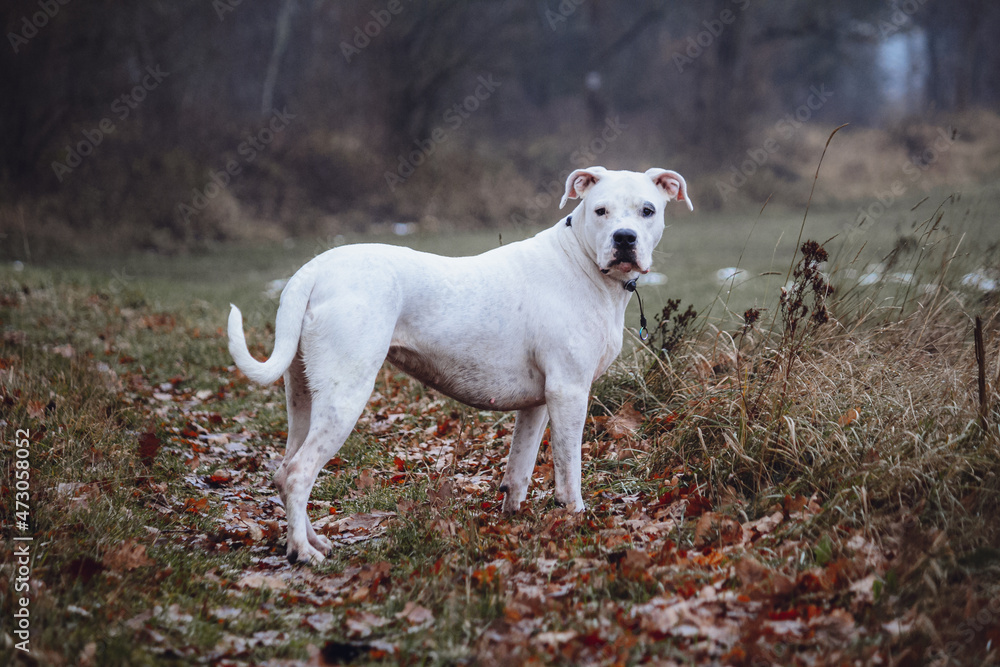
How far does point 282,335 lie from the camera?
3.50 metres

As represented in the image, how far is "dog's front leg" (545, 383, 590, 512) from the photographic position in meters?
3.79

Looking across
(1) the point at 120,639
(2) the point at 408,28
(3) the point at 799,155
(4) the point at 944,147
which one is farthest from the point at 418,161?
(1) the point at 120,639

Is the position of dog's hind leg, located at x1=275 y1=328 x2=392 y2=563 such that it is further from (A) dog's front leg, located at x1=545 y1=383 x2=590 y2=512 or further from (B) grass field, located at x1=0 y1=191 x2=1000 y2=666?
(A) dog's front leg, located at x1=545 y1=383 x2=590 y2=512

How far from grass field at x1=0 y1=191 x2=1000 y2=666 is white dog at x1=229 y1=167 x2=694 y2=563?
489 millimetres

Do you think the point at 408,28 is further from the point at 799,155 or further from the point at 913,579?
the point at 913,579

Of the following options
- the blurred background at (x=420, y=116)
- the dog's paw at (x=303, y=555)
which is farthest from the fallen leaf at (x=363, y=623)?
the blurred background at (x=420, y=116)

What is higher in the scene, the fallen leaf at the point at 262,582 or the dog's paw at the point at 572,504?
the dog's paw at the point at 572,504

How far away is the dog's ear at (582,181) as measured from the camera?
403 centimetres

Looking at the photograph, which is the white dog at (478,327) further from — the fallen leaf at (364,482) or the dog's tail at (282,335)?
the fallen leaf at (364,482)

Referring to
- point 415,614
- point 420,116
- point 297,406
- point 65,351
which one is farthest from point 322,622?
point 420,116

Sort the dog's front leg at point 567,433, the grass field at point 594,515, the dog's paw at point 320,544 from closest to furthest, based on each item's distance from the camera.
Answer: the grass field at point 594,515 < the dog's paw at point 320,544 < the dog's front leg at point 567,433

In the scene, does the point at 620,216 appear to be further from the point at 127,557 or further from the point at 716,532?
the point at 127,557

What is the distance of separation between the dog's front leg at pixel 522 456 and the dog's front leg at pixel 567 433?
0.25 m

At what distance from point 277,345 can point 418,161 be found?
827 inches
